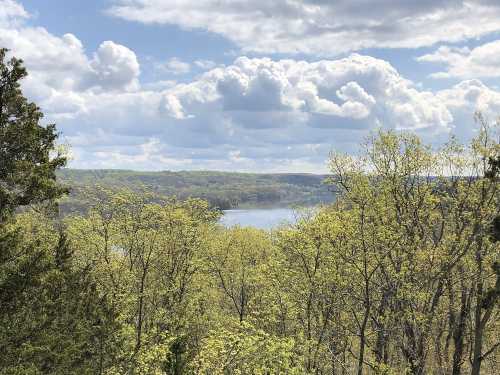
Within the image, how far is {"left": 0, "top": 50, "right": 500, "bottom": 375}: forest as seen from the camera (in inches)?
838

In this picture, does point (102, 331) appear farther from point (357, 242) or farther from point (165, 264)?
point (165, 264)

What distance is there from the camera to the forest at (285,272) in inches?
838

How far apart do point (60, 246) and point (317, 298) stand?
57.2 ft

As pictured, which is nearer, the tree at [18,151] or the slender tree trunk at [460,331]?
the tree at [18,151]

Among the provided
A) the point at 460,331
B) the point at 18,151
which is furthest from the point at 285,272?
the point at 18,151

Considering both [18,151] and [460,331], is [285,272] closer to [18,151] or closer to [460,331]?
[460,331]

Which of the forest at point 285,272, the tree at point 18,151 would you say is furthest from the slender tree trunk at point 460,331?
the tree at point 18,151

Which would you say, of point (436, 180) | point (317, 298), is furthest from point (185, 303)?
point (436, 180)

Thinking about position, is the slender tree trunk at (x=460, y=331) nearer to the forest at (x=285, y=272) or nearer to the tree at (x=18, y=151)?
the forest at (x=285, y=272)

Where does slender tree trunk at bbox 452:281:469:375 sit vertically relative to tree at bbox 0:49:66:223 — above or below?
below

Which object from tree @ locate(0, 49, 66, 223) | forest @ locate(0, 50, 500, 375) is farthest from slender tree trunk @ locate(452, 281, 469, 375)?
tree @ locate(0, 49, 66, 223)

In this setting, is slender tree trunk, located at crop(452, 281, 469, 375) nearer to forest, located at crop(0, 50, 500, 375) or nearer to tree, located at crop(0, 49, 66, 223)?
forest, located at crop(0, 50, 500, 375)

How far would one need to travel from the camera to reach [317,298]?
33344 millimetres

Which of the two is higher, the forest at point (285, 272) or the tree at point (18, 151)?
the tree at point (18, 151)
